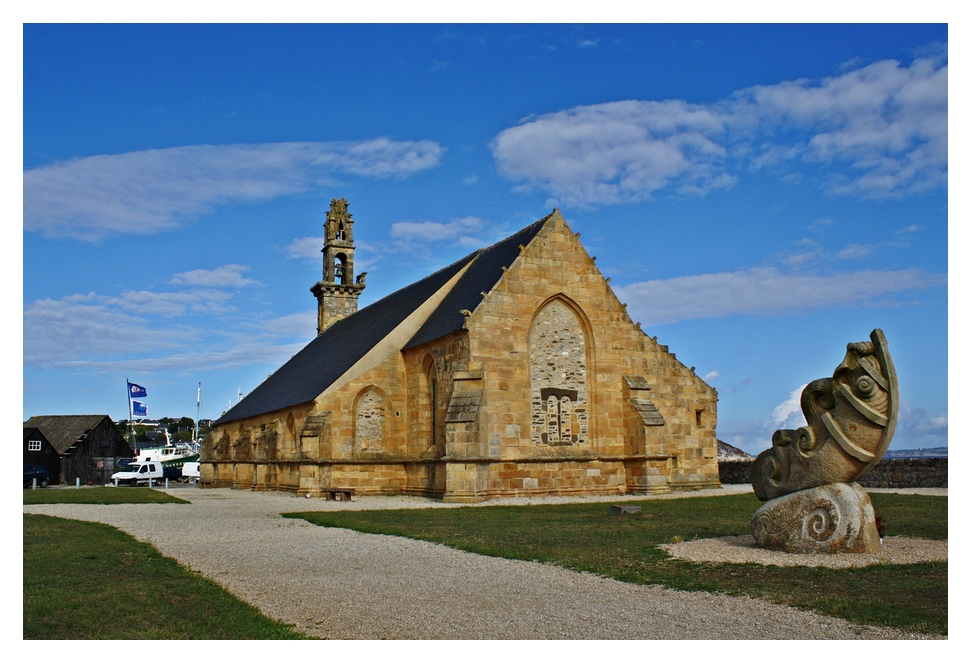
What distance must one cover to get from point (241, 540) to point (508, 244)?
57.8 ft

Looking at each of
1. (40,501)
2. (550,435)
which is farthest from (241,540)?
(40,501)

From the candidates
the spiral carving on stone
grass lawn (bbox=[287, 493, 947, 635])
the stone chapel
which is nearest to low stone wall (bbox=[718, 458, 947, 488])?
the stone chapel

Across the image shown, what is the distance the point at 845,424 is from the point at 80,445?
184 ft

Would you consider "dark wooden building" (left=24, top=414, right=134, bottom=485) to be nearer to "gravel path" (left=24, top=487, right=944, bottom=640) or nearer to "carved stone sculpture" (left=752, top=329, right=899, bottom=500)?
"gravel path" (left=24, top=487, right=944, bottom=640)

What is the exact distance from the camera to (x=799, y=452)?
35.1ft

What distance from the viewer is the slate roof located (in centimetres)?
2750

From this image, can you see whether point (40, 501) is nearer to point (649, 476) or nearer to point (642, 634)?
point (649, 476)

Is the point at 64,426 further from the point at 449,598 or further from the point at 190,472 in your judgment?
the point at 449,598

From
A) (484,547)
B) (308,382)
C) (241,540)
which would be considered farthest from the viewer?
(308,382)

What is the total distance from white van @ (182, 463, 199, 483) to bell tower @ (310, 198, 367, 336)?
15046 millimetres

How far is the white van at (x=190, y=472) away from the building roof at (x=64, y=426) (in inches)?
286

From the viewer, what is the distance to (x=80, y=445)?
182ft

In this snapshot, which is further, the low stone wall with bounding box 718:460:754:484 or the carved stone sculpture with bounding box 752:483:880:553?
the low stone wall with bounding box 718:460:754:484

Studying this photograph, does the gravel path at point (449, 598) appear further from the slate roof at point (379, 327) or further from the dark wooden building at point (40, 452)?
the dark wooden building at point (40, 452)
